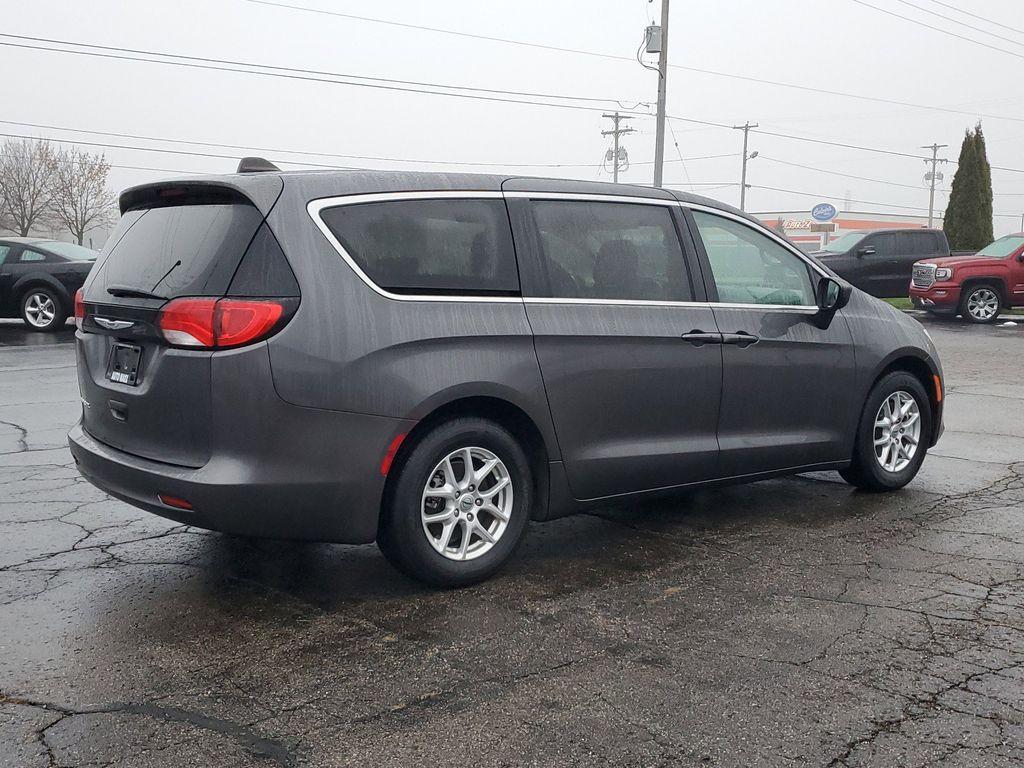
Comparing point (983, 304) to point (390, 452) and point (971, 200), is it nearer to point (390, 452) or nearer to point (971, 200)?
point (971, 200)

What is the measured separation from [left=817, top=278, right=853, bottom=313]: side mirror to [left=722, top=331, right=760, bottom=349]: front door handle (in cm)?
60

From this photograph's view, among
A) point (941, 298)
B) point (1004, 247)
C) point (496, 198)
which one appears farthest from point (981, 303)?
point (496, 198)

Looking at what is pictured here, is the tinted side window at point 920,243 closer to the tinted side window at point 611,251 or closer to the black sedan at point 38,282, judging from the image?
the black sedan at point 38,282

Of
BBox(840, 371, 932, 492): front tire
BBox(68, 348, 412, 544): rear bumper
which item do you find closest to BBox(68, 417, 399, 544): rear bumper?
BBox(68, 348, 412, 544): rear bumper

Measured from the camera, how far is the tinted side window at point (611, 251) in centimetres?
462

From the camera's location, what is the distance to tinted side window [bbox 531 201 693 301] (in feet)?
15.1

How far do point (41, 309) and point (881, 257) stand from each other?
17149 mm

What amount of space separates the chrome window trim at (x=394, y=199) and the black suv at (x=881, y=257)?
19.2 metres

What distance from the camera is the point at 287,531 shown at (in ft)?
12.8

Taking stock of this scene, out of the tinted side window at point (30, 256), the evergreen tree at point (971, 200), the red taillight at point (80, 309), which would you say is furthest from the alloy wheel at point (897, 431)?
the evergreen tree at point (971, 200)

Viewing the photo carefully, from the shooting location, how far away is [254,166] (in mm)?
4461

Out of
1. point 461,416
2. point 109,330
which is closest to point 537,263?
point 461,416

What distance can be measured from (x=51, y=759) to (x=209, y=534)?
7.52ft

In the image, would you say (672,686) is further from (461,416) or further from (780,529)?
(780,529)
